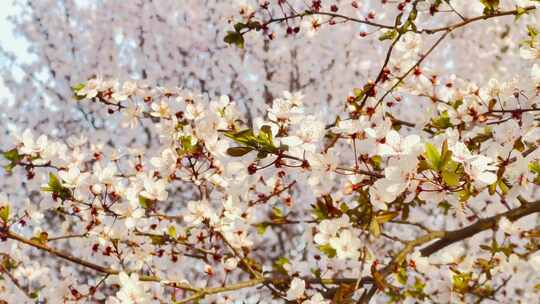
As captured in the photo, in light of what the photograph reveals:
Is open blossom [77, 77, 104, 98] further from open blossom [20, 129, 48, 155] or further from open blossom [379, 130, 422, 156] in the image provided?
open blossom [379, 130, 422, 156]

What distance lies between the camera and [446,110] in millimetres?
2730

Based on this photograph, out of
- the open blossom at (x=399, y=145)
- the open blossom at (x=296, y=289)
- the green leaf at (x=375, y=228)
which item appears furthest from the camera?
the open blossom at (x=296, y=289)

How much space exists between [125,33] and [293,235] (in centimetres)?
373

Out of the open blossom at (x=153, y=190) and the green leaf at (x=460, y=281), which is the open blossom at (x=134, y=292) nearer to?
the open blossom at (x=153, y=190)

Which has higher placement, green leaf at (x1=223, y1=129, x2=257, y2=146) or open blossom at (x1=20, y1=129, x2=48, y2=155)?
open blossom at (x1=20, y1=129, x2=48, y2=155)

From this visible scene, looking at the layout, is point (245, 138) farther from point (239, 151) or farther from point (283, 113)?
point (283, 113)

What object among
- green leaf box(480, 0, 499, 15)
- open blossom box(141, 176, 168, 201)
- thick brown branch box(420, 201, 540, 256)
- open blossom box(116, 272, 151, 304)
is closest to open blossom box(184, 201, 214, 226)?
open blossom box(141, 176, 168, 201)

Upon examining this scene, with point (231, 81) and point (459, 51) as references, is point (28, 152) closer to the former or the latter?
point (231, 81)

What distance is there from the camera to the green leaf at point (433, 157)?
1.50 metres

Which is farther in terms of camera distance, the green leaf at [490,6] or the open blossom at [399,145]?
the green leaf at [490,6]

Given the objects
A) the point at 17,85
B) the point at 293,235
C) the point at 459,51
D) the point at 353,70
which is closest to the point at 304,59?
the point at 353,70

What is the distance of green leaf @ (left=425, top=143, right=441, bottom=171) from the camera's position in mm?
1498

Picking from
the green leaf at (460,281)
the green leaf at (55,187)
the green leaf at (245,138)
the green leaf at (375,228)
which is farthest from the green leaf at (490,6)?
the green leaf at (55,187)

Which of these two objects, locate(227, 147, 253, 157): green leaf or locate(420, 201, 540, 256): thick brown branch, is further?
locate(420, 201, 540, 256): thick brown branch
